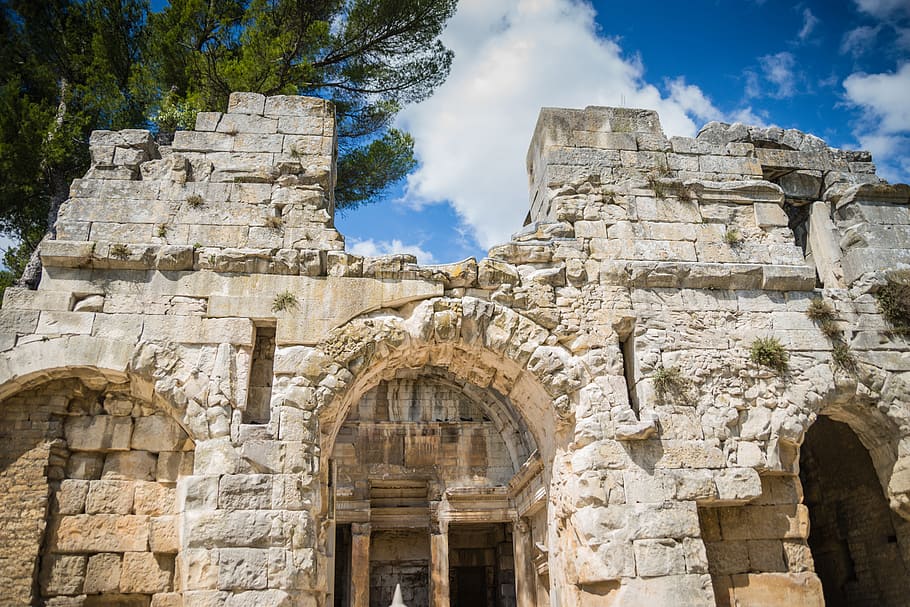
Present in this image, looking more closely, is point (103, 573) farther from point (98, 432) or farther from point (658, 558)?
point (658, 558)

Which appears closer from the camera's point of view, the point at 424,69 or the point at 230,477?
the point at 230,477

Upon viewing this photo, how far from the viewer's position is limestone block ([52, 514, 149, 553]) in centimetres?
587

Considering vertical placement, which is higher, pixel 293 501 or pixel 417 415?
pixel 417 415

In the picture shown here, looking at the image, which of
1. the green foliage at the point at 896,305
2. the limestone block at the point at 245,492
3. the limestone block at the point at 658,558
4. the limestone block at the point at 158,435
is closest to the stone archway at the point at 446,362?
the limestone block at the point at 245,492

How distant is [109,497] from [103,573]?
665mm

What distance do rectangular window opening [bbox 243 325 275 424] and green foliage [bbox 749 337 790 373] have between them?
5131 mm

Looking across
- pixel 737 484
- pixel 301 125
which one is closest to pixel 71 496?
pixel 301 125

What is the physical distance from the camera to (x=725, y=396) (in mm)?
6820

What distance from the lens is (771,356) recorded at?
22.9ft

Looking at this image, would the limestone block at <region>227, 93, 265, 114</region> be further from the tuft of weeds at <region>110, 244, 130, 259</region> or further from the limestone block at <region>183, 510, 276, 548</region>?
the limestone block at <region>183, 510, 276, 548</region>

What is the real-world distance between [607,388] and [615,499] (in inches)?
44.5

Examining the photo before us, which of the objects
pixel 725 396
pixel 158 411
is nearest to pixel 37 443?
pixel 158 411

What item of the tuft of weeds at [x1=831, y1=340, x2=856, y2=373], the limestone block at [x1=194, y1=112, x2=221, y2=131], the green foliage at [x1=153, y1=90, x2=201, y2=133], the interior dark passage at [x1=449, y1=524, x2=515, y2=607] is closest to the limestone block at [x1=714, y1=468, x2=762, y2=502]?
the tuft of weeds at [x1=831, y1=340, x2=856, y2=373]

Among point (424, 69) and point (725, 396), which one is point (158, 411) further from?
point (424, 69)
